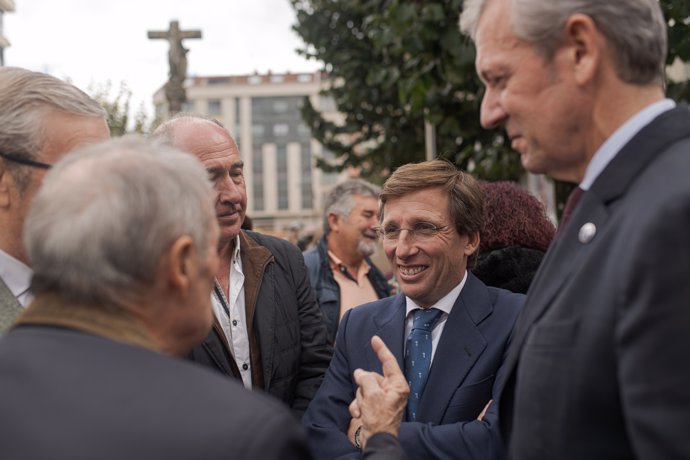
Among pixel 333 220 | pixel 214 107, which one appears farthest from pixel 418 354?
pixel 214 107

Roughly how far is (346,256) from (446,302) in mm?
2922

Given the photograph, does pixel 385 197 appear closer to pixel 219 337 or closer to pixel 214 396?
pixel 219 337

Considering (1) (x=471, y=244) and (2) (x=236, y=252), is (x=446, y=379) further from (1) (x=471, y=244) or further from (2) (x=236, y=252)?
(2) (x=236, y=252)

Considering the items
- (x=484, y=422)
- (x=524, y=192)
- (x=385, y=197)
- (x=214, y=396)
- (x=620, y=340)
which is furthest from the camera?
(x=524, y=192)

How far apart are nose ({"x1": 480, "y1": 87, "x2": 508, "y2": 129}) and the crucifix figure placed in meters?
9.39

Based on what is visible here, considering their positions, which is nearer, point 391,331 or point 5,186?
point 5,186

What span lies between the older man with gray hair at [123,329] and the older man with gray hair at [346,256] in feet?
12.3

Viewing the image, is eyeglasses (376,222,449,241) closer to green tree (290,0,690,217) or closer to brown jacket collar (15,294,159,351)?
green tree (290,0,690,217)

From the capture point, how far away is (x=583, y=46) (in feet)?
5.36

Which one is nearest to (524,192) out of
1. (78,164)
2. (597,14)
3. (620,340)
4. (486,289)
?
(486,289)

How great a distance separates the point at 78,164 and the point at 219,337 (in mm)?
1445

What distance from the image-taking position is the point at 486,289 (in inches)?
115

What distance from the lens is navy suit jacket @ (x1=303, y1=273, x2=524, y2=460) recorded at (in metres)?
2.45

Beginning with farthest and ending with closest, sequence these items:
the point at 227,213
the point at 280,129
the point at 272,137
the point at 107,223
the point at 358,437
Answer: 1. the point at 272,137
2. the point at 280,129
3. the point at 227,213
4. the point at 358,437
5. the point at 107,223
